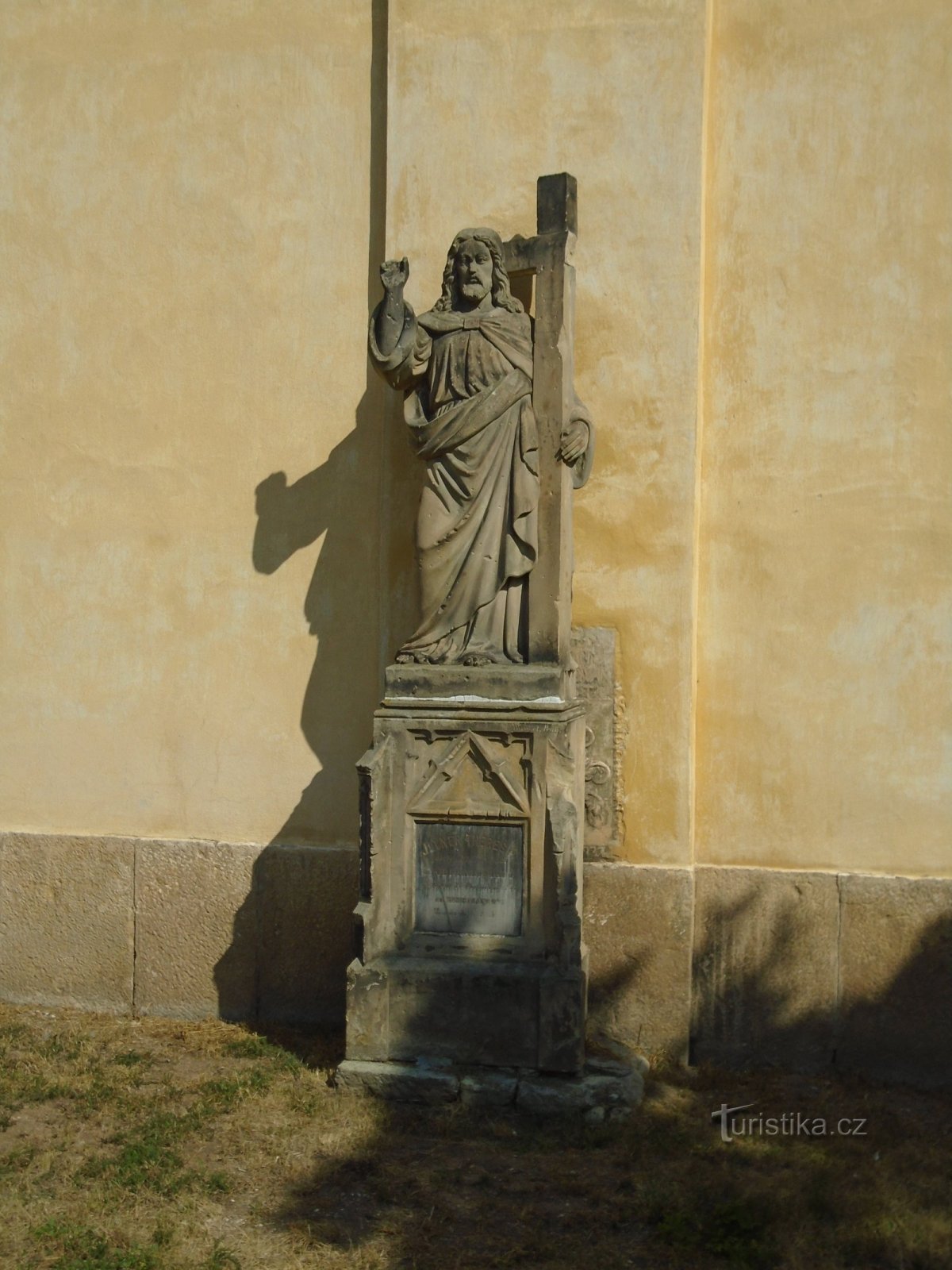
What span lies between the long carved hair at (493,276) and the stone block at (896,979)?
9.88 feet

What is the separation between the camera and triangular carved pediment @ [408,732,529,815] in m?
5.84

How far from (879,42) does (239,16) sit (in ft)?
10.2

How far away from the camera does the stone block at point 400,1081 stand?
5.68 meters

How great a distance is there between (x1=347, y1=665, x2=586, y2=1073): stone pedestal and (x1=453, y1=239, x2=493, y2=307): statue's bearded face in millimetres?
1616

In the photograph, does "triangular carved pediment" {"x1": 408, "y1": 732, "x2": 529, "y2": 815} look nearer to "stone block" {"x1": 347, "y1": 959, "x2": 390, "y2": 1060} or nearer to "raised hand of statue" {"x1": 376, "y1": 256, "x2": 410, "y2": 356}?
"stone block" {"x1": 347, "y1": 959, "x2": 390, "y2": 1060}

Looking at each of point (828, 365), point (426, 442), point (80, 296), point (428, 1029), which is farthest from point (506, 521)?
point (80, 296)

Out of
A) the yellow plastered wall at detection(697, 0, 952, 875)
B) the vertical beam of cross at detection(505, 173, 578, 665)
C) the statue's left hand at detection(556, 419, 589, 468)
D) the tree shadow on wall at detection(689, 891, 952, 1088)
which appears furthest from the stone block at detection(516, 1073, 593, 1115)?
the statue's left hand at detection(556, 419, 589, 468)

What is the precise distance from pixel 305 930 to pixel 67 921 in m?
1.27

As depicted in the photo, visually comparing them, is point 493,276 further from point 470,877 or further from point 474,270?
point 470,877

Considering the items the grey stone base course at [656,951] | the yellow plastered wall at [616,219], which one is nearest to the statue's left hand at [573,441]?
the yellow plastered wall at [616,219]

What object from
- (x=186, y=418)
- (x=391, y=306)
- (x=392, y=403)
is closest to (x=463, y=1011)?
(x=392, y=403)

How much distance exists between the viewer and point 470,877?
5.89 m

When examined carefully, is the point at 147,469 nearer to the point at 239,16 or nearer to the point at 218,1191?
the point at 239,16

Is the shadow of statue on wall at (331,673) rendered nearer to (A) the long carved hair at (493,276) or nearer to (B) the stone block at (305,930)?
(B) the stone block at (305,930)
